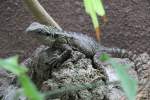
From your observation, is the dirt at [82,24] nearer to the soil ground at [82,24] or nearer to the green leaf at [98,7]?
the soil ground at [82,24]

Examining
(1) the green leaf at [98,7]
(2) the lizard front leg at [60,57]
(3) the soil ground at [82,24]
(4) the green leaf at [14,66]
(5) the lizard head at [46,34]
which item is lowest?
(3) the soil ground at [82,24]

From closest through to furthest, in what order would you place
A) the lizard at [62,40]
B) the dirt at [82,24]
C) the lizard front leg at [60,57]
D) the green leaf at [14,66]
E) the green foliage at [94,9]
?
the green leaf at [14,66], the green foliage at [94,9], the lizard front leg at [60,57], the lizard at [62,40], the dirt at [82,24]

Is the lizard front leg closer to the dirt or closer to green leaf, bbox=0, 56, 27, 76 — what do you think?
green leaf, bbox=0, 56, 27, 76

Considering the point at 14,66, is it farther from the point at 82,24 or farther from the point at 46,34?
the point at 82,24

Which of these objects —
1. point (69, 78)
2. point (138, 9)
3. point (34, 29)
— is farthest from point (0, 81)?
point (138, 9)

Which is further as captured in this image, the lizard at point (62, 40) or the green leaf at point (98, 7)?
the lizard at point (62, 40)

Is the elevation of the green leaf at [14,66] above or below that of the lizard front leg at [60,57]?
above

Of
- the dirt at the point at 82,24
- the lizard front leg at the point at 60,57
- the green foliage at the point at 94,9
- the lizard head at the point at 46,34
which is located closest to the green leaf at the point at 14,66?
the green foliage at the point at 94,9

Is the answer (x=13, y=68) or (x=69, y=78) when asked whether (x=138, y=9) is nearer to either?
(x=69, y=78)
